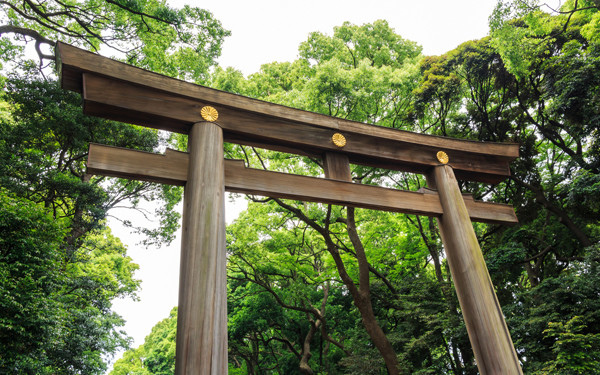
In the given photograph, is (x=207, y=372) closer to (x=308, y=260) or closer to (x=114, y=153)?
(x=114, y=153)

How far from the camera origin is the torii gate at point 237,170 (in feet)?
10.3

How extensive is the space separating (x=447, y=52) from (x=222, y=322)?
419 inches

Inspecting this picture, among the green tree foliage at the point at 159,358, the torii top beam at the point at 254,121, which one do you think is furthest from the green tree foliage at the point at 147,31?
the green tree foliage at the point at 159,358

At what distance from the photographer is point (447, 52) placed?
10.7 metres

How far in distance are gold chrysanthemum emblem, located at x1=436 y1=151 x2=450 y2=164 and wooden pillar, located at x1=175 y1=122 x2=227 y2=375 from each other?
3199 mm

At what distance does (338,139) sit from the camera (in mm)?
4699

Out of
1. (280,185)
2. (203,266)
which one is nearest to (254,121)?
(280,185)

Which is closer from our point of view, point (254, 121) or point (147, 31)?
point (254, 121)

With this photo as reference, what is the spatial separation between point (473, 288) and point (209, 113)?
3.73 m

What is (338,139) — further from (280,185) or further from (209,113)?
(209,113)

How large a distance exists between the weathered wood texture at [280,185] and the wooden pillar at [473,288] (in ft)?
0.78

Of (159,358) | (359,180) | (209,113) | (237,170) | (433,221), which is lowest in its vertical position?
(237,170)

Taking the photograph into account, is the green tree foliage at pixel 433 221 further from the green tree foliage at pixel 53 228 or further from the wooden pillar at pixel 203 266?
the wooden pillar at pixel 203 266

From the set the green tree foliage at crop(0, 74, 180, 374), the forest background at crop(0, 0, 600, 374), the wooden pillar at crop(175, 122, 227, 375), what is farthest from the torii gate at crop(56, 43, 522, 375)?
the green tree foliage at crop(0, 74, 180, 374)
